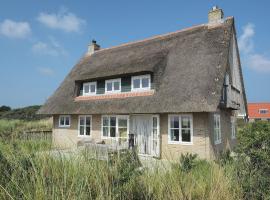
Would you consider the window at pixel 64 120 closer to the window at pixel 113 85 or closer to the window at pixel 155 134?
the window at pixel 113 85

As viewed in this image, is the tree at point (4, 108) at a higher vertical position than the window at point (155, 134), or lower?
higher

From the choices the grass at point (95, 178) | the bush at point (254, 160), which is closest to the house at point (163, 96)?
the bush at point (254, 160)

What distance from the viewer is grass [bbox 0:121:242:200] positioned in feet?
11.5

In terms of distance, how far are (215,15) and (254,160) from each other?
13312 millimetres

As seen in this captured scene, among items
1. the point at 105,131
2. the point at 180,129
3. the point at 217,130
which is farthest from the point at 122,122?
the point at 217,130

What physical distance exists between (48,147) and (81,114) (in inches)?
539

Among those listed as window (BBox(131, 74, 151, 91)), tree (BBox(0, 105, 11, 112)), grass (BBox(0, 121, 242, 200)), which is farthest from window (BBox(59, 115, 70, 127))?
tree (BBox(0, 105, 11, 112))

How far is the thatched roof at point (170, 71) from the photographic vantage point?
13.0 meters

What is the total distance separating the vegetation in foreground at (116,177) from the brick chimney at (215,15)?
503 inches

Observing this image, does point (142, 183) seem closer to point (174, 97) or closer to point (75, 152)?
point (75, 152)

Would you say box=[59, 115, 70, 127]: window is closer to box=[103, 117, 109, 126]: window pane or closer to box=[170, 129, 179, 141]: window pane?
box=[103, 117, 109, 126]: window pane

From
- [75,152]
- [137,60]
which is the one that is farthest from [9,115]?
[75,152]

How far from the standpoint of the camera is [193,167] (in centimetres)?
531

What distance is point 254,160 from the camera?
18.2 ft
